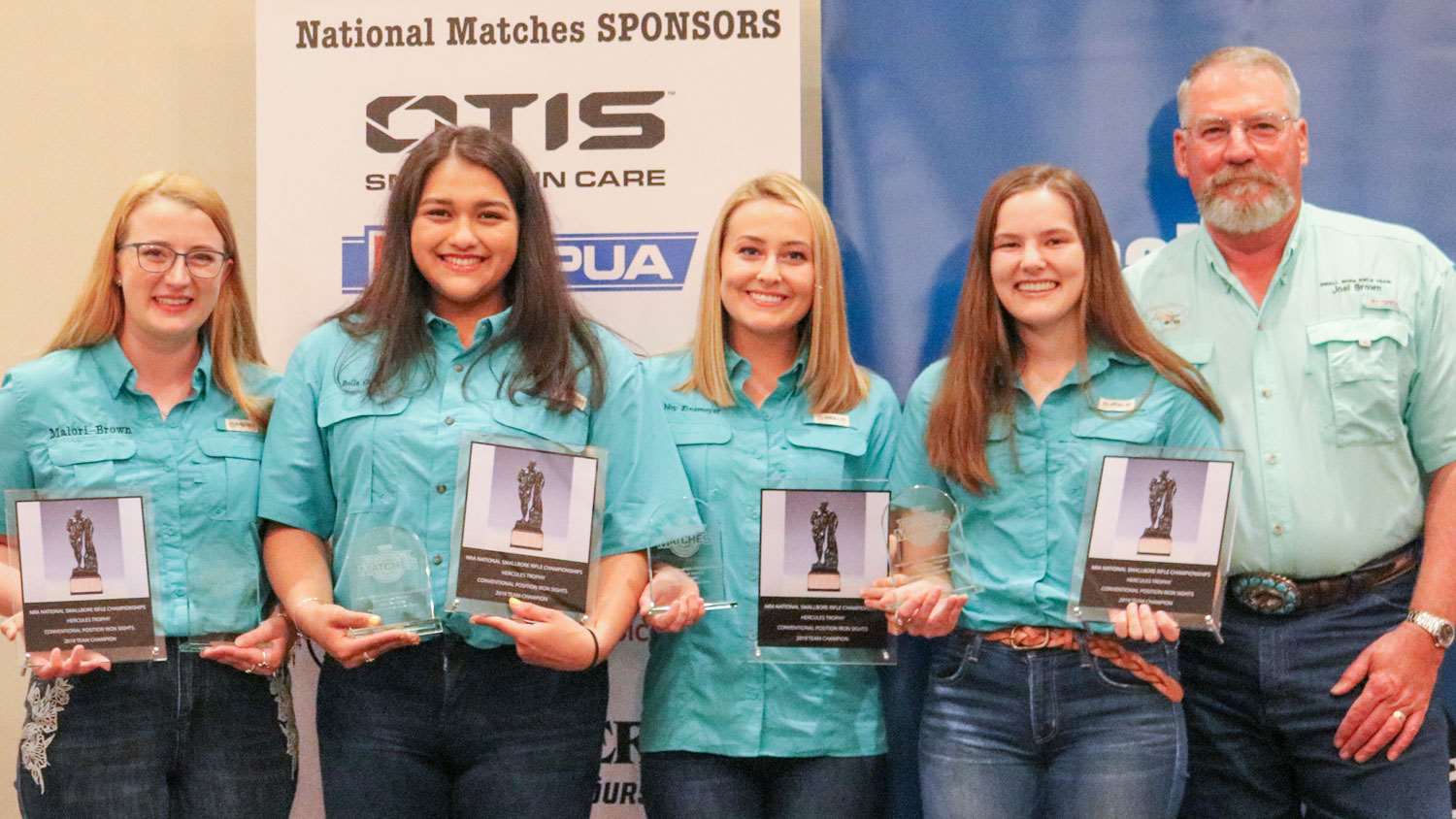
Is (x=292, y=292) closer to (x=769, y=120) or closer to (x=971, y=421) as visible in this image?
(x=769, y=120)

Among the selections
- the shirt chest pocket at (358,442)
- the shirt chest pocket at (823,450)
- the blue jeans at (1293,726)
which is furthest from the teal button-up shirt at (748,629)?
the blue jeans at (1293,726)

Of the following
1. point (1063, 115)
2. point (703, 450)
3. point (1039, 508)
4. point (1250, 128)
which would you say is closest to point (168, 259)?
point (703, 450)

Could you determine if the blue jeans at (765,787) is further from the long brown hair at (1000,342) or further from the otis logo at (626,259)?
the otis logo at (626,259)

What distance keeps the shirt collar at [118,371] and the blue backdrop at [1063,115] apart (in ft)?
5.61

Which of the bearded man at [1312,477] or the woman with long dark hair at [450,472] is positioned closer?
the woman with long dark hair at [450,472]

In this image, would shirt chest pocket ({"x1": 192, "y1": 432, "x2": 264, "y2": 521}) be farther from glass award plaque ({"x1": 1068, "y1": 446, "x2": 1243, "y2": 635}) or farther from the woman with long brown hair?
glass award plaque ({"x1": 1068, "y1": 446, "x2": 1243, "y2": 635})

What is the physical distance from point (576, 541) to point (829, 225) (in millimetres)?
1001

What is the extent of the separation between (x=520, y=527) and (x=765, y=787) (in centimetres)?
82

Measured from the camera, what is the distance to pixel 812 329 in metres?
3.05

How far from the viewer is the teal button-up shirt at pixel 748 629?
111 inches

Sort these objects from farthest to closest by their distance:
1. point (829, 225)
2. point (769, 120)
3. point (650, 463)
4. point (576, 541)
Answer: point (769, 120) → point (829, 225) → point (650, 463) → point (576, 541)

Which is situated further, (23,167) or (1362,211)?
(23,167)

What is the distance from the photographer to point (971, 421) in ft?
9.28

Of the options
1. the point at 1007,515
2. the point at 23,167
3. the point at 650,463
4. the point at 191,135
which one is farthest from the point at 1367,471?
the point at 23,167
